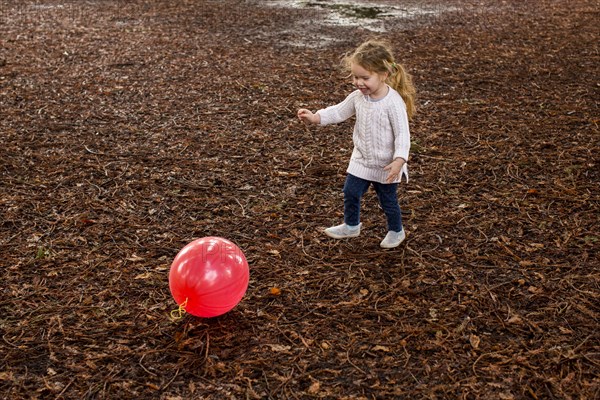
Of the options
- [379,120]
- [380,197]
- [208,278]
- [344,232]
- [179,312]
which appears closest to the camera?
[208,278]

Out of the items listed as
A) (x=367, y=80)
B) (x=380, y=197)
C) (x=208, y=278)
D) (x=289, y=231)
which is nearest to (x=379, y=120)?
(x=367, y=80)

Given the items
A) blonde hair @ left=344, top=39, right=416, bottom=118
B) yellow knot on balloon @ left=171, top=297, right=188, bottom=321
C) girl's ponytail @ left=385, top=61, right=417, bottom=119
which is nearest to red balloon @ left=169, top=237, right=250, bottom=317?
yellow knot on balloon @ left=171, top=297, right=188, bottom=321

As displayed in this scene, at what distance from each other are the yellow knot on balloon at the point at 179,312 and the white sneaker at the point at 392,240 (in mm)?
1496

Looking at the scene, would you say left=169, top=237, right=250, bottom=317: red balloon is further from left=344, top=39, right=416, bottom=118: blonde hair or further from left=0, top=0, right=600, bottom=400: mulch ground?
left=344, top=39, right=416, bottom=118: blonde hair

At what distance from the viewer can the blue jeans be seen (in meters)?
4.52

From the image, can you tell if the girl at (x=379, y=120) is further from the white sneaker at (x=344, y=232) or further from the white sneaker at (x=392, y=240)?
the white sneaker at (x=344, y=232)

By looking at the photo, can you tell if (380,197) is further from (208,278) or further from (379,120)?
(208,278)

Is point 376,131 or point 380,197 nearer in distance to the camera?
point 376,131

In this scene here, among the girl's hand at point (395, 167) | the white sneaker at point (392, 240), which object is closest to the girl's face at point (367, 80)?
the girl's hand at point (395, 167)

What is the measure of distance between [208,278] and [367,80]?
1.60m

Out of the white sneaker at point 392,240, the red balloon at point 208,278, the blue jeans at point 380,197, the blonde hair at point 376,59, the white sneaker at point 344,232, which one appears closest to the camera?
the red balloon at point 208,278

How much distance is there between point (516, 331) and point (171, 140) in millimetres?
4022

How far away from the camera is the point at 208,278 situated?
3602 millimetres

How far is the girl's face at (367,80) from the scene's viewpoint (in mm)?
4168
